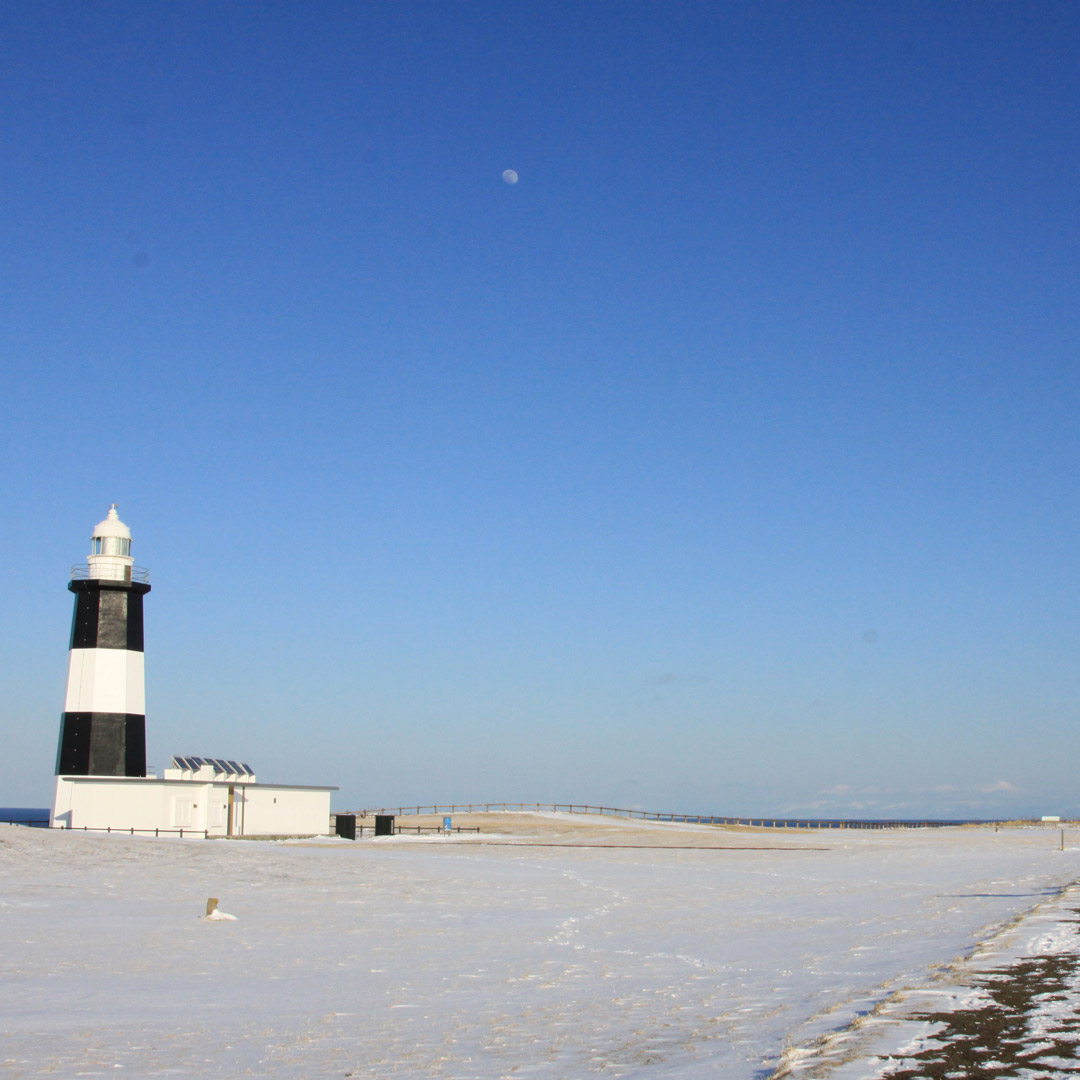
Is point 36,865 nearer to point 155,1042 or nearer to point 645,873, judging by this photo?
point 645,873

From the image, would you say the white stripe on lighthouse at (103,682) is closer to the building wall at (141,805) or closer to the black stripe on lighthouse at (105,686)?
the black stripe on lighthouse at (105,686)

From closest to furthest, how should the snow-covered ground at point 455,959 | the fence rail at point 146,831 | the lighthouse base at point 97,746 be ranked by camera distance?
the snow-covered ground at point 455,959 → the fence rail at point 146,831 → the lighthouse base at point 97,746

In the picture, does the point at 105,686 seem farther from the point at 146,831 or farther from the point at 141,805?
the point at 146,831

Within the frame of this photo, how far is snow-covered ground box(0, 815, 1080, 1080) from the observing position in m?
9.92

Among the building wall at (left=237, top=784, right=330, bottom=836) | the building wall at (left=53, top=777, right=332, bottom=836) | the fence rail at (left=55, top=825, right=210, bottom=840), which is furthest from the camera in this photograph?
the building wall at (left=237, top=784, right=330, bottom=836)

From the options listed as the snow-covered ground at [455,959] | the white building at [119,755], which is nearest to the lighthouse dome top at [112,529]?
the white building at [119,755]

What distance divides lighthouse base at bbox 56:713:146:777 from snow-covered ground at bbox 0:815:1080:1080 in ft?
38.3

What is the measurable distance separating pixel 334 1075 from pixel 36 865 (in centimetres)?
2697

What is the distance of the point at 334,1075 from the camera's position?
905 centimetres

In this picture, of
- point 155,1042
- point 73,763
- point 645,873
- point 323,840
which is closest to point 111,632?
point 73,763

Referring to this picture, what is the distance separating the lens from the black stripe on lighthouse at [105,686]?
156 feet

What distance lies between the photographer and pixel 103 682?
1895 inches

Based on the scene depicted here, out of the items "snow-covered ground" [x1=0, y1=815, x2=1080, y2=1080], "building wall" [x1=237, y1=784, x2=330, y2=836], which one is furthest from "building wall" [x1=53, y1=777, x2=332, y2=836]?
"snow-covered ground" [x1=0, y1=815, x2=1080, y2=1080]

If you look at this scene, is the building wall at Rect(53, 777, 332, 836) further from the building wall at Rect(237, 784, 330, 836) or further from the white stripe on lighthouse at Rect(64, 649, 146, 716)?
the white stripe on lighthouse at Rect(64, 649, 146, 716)
